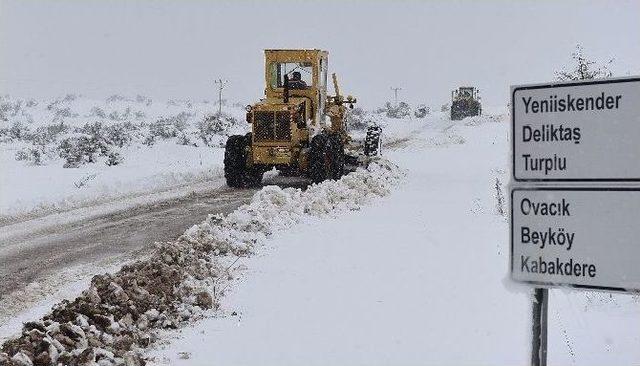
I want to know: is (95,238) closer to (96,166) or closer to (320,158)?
(320,158)

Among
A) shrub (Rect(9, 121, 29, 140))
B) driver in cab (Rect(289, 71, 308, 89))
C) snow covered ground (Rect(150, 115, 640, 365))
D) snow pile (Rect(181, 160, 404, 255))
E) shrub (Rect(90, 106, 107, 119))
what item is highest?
shrub (Rect(90, 106, 107, 119))

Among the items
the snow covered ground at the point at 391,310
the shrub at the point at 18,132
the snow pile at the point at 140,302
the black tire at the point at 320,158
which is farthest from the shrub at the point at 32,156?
the snow covered ground at the point at 391,310

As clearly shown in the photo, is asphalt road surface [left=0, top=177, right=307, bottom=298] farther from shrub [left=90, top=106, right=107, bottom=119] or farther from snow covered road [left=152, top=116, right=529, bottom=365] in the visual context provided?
shrub [left=90, top=106, right=107, bottom=119]

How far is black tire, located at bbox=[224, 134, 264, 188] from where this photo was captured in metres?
15.6

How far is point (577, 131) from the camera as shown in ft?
8.79

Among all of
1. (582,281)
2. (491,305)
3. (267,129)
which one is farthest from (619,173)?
(267,129)

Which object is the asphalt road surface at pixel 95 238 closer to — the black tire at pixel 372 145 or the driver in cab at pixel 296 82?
the driver in cab at pixel 296 82

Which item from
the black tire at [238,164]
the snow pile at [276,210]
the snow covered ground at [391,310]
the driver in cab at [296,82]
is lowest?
the snow covered ground at [391,310]

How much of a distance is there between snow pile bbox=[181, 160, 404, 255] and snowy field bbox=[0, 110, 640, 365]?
3 cm

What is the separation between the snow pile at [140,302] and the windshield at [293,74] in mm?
7049

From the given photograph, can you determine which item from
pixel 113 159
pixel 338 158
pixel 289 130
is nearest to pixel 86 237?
pixel 289 130

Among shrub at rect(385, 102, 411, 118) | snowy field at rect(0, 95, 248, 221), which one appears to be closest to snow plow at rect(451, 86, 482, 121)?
shrub at rect(385, 102, 411, 118)

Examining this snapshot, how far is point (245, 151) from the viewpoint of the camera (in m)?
15.8

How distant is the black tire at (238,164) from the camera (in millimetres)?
15602
